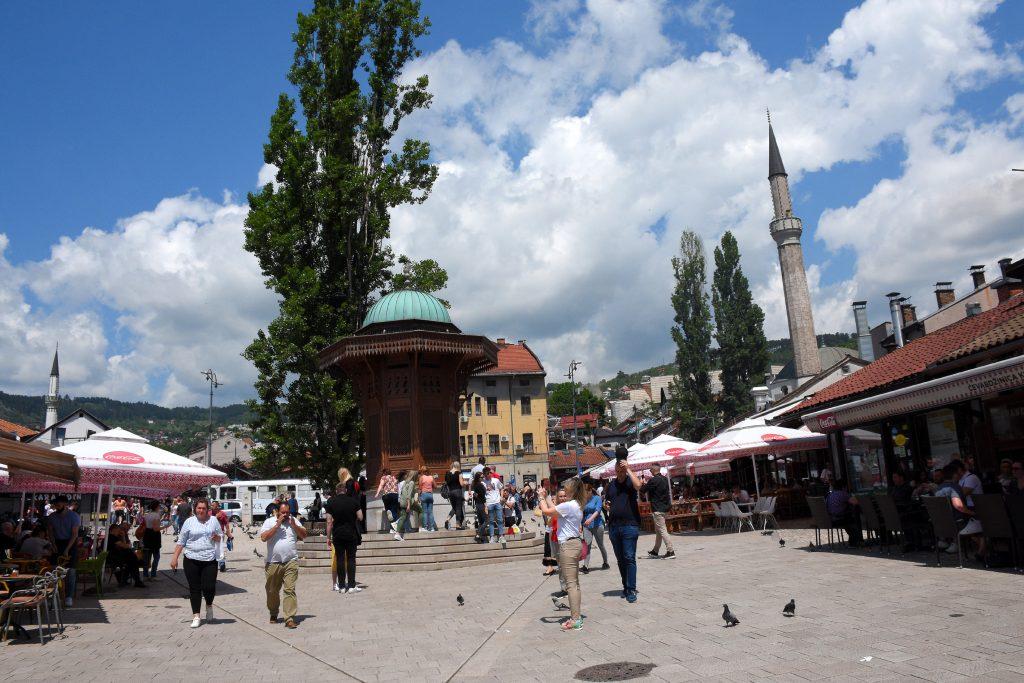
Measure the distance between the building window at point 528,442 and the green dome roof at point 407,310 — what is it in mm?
41524

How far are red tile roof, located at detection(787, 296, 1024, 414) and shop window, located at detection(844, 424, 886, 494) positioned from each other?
6.95 ft

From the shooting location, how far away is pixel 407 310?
69.9 feet

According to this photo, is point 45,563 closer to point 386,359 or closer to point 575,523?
point 575,523

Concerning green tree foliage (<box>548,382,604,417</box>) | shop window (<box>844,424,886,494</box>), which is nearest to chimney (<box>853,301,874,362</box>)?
shop window (<box>844,424,886,494</box>)

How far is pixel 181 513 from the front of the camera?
815 inches

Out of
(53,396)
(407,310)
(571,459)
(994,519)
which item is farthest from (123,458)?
(53,396)

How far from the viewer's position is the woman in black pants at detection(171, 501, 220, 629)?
31.6 ft

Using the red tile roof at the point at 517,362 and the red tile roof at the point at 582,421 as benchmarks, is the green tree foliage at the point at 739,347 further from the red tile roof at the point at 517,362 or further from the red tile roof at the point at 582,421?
the red tile roof at the point at 582,421

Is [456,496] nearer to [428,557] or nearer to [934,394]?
[428,557]

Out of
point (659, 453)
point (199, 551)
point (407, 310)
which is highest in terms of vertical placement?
point (407, 310)

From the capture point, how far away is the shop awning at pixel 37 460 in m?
10.0

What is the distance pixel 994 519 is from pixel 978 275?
29.3m

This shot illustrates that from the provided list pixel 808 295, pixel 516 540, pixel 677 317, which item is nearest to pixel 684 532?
pixel 516 540

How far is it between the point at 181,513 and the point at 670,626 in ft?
55.7
